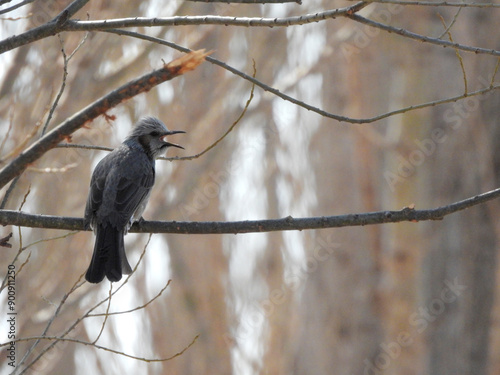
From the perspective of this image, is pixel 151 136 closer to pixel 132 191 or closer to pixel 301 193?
pixel 132 191

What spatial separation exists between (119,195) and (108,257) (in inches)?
23.8

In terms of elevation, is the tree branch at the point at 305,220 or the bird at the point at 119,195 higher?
the bird at the point at 119,195

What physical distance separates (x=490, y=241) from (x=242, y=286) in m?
4.46

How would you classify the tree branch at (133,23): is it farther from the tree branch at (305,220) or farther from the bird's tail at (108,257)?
the bird's tail at (108,257)

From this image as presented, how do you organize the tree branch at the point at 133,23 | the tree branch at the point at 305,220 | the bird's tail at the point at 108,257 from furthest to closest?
the bird's tail at the point at 108,257, the tree branch at the point at 305,220, the tree branch at the point at 133,23

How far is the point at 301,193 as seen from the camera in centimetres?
1236

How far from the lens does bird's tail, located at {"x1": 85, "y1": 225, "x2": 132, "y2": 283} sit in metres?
4.42

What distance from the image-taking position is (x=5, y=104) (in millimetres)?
7246

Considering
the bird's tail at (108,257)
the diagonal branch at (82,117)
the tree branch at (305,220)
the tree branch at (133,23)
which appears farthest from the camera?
the bird's tail at (108,257)

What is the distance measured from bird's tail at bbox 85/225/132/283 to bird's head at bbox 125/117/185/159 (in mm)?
1142

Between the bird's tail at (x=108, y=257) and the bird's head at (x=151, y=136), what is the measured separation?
114cm

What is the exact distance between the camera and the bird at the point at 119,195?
451cm

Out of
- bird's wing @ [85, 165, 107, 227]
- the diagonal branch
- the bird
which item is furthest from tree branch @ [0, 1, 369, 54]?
bird's wing @ [85, 165, 107, 227]

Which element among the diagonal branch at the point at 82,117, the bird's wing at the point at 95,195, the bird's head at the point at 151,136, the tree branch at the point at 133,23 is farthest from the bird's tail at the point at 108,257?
the diagonal branch at the point at 82,117
